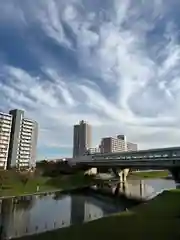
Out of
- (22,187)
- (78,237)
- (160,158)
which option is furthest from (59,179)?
(78,237)

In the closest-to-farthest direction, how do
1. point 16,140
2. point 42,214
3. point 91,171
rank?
1. point 42,214
2. point 91,171
3. point 16,140

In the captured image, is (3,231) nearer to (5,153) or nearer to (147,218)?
(147,218)

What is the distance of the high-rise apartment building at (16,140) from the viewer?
411 ft

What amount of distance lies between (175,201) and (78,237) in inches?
867

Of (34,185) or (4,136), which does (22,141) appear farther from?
(34,185)

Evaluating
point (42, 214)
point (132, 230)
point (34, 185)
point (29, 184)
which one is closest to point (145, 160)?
point (34, 185)

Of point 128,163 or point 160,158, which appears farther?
point 128,163

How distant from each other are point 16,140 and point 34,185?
5602cm

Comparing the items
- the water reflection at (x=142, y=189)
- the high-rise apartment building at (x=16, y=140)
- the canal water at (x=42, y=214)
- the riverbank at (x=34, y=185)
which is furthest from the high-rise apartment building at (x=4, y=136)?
the canal water at (x=42, y=214)

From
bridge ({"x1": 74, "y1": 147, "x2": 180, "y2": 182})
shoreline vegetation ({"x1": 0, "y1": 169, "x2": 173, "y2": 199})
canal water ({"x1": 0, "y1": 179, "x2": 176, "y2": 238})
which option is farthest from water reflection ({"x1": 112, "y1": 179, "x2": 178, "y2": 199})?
canal water ({"x1": 0, "y1": 179, "x2": 176, "y2": 238})

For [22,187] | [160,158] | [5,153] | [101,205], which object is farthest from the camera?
[5,153]

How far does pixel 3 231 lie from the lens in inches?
1299

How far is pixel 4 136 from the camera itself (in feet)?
413

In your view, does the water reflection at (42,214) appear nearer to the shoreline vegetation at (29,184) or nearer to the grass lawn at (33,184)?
the shoreline vegetation at (29,184)
